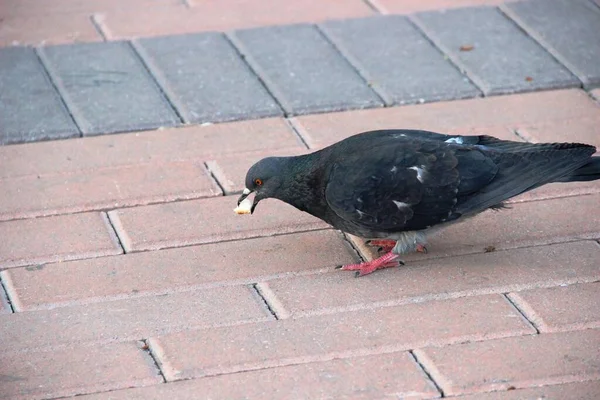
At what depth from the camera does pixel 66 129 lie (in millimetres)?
5422

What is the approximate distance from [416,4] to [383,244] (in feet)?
8.98

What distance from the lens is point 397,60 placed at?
243 inches

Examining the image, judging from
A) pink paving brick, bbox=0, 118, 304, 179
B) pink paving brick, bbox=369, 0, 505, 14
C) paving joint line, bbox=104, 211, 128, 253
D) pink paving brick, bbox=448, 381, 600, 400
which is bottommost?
pink paving brick, bbox=448, 381, 600, 400

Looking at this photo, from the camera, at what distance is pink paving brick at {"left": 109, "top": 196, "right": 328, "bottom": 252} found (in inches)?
180

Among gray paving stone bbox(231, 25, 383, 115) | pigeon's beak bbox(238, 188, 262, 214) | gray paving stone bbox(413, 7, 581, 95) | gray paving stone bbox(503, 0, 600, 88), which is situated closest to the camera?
pigeon's beak bbox(238, 188, 262, 214)

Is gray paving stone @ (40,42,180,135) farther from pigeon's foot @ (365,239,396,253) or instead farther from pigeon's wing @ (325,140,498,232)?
pigeon's wing @ (325,140,498,232)

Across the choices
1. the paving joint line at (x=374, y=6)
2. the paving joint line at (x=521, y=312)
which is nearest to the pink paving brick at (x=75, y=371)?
the paving joint line at (x=521, y=312)

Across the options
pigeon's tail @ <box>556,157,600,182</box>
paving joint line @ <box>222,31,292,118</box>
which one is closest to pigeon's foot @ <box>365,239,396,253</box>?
pigeon's tail @ <box>556,157,600,182</box>

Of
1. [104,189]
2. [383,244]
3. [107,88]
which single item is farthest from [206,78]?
[383,244]

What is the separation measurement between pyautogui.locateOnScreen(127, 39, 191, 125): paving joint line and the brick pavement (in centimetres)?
2

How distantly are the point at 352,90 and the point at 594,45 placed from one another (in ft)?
5.28

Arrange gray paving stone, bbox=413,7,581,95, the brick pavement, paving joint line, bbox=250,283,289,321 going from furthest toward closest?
1. gray paving stone, bbox=413,7,581,95
2. paving joint line, bbox=250,283,289,321
3. the brick pavement

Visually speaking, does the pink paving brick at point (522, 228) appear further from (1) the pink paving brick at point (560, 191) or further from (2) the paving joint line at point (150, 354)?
(2) the paving joint line at point (150, 354)

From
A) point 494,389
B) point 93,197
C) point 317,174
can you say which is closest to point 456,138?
point 317,174
